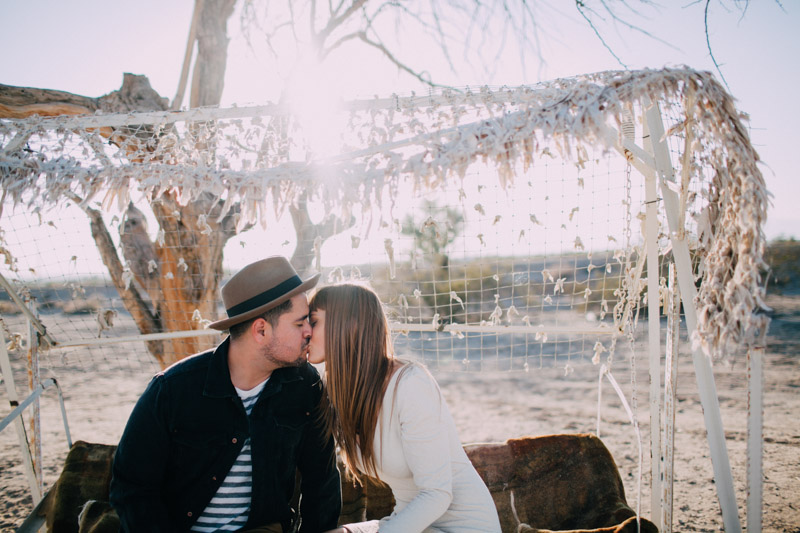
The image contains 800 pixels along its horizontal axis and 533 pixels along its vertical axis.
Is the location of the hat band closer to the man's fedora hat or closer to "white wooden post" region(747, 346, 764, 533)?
the man's fedora hat

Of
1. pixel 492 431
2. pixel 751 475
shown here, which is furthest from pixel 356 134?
pixel 492 431

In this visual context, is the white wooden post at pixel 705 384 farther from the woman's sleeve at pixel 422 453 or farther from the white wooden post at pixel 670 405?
the woman's sleeve at pixel 422 453

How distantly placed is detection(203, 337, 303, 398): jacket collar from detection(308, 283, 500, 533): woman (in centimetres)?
16

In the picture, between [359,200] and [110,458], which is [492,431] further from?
[359,200]

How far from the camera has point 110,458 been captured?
2.93 meters

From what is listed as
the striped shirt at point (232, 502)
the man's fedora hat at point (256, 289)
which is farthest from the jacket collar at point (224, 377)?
the striped shirt at point (232, 502)

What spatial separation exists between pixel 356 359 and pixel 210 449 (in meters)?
0.71

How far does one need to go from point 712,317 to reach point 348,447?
1.54 metres

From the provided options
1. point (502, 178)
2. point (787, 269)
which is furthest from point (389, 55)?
point (787, 269)

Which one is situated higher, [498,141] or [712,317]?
[498,141]

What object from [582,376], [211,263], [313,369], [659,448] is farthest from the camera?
[582,376]

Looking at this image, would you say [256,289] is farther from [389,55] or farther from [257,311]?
[389,55]

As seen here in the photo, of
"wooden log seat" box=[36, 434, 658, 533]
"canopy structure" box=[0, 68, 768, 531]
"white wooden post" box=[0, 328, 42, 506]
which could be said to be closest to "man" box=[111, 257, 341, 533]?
"canopy structure" box=[0, 68, 768, 531]

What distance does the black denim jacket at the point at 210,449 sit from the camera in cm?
187
